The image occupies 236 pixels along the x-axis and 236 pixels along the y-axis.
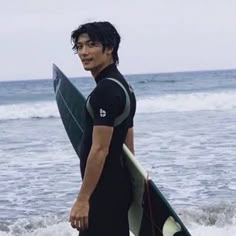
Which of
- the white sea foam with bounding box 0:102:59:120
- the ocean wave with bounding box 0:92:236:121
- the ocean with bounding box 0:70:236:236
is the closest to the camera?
the ocean with bounding box 0:70:236:236

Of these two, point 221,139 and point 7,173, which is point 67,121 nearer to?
point 7,173

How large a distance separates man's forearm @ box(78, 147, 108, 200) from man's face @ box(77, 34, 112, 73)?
1.20 ft

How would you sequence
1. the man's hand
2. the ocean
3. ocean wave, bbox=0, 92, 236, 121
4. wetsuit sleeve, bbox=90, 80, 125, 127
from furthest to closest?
ocean wave, bbox=0, 92, 236, 121 → the ocean → the man's hand → wetsuit sleeve, bbox=90, 80, 125, 127

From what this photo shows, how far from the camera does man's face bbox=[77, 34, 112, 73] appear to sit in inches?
124

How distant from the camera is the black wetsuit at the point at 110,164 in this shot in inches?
119

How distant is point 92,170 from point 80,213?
0.66ft

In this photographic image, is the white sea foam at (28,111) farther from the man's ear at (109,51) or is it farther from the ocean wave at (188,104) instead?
the man's ear at (109,51)

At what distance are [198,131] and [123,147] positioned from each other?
12.2m

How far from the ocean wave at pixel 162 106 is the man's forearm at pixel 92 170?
2082 centimetres

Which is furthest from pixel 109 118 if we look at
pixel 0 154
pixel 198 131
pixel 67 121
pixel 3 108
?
pixel 3 108

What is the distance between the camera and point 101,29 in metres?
3.16

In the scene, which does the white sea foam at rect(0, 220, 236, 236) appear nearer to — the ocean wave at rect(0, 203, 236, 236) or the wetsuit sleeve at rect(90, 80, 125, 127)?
the ocean wave at rect(0, 203, 236, 236)

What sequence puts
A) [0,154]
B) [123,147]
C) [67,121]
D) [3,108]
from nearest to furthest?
[123,147]
[67,121]
[0,154]
[3,108]

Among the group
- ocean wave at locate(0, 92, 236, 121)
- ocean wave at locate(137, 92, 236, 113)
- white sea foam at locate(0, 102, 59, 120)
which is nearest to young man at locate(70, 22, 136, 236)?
ocean wave at locate(0, 92, 236, 121)
